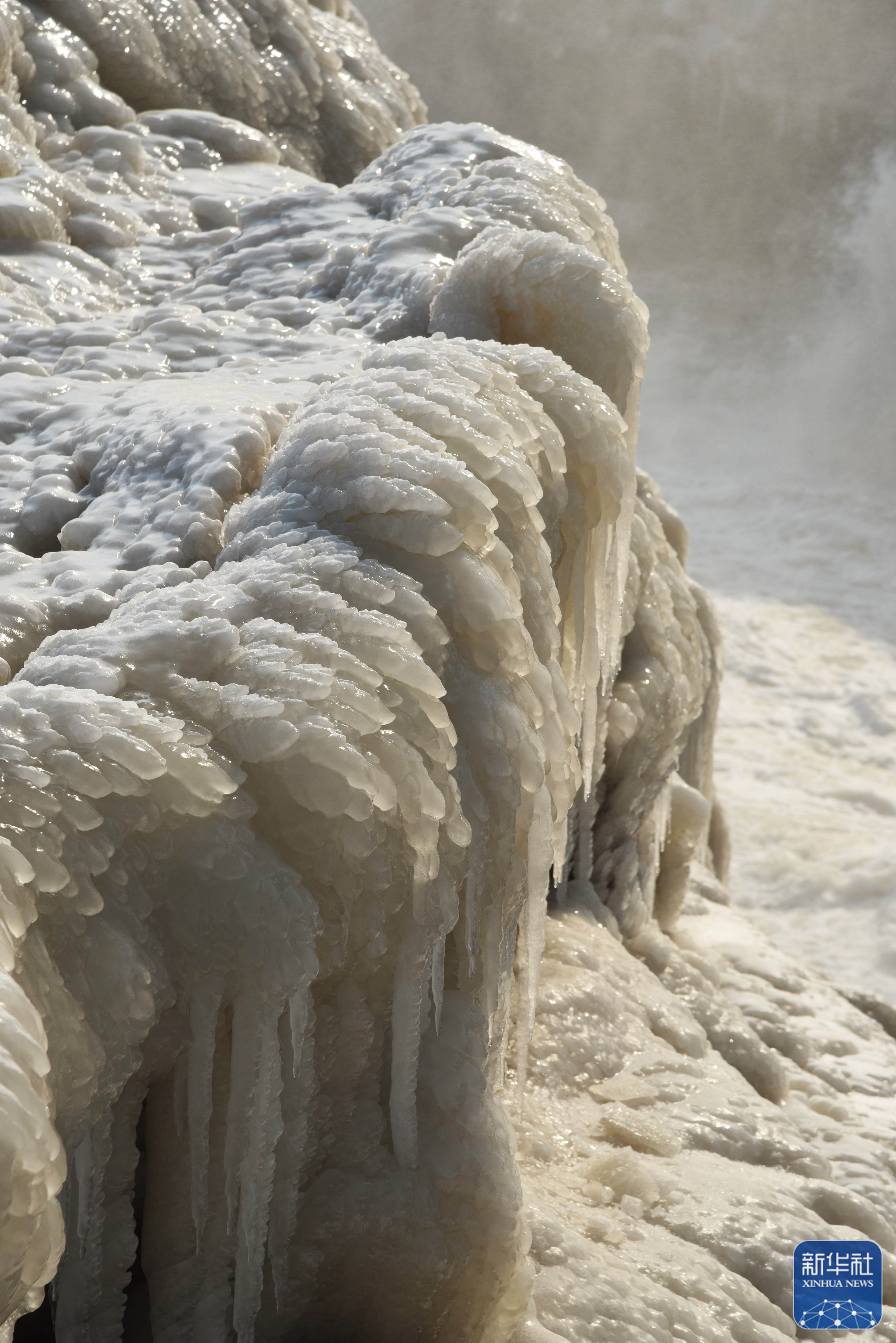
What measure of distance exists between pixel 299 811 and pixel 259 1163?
13.0 inches

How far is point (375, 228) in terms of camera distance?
2.43 m

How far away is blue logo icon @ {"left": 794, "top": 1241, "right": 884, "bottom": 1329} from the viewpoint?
1.74 meters

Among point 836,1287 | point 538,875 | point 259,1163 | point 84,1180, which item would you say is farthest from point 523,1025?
point 836,1287

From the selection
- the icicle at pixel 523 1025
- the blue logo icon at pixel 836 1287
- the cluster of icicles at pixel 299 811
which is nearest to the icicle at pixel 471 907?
the cluster of icicles at pixel 299 811

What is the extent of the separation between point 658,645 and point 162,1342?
1888mm

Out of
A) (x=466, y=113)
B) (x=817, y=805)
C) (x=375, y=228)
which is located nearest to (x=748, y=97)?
(x=466, y=113)

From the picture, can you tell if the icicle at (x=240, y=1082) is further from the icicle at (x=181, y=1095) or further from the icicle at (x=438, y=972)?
the icicle at (x=438, y=972)

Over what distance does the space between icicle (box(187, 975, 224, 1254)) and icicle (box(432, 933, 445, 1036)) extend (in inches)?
9.1

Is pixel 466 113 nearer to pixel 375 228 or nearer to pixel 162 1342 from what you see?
pixel 375 228

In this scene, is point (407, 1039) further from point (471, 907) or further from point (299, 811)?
point (299, 811)

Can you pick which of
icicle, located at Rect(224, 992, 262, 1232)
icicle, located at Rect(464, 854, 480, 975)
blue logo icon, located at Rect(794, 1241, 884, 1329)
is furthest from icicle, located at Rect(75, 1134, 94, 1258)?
blue logo icon, located at Rect(794, 1241, 884, 1329)

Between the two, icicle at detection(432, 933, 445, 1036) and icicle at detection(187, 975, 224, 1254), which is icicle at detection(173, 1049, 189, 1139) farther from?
icicle at detection(432, 933, 445, 1036)

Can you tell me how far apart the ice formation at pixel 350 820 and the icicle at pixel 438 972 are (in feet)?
0.06

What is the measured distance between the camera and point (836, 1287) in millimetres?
1819
